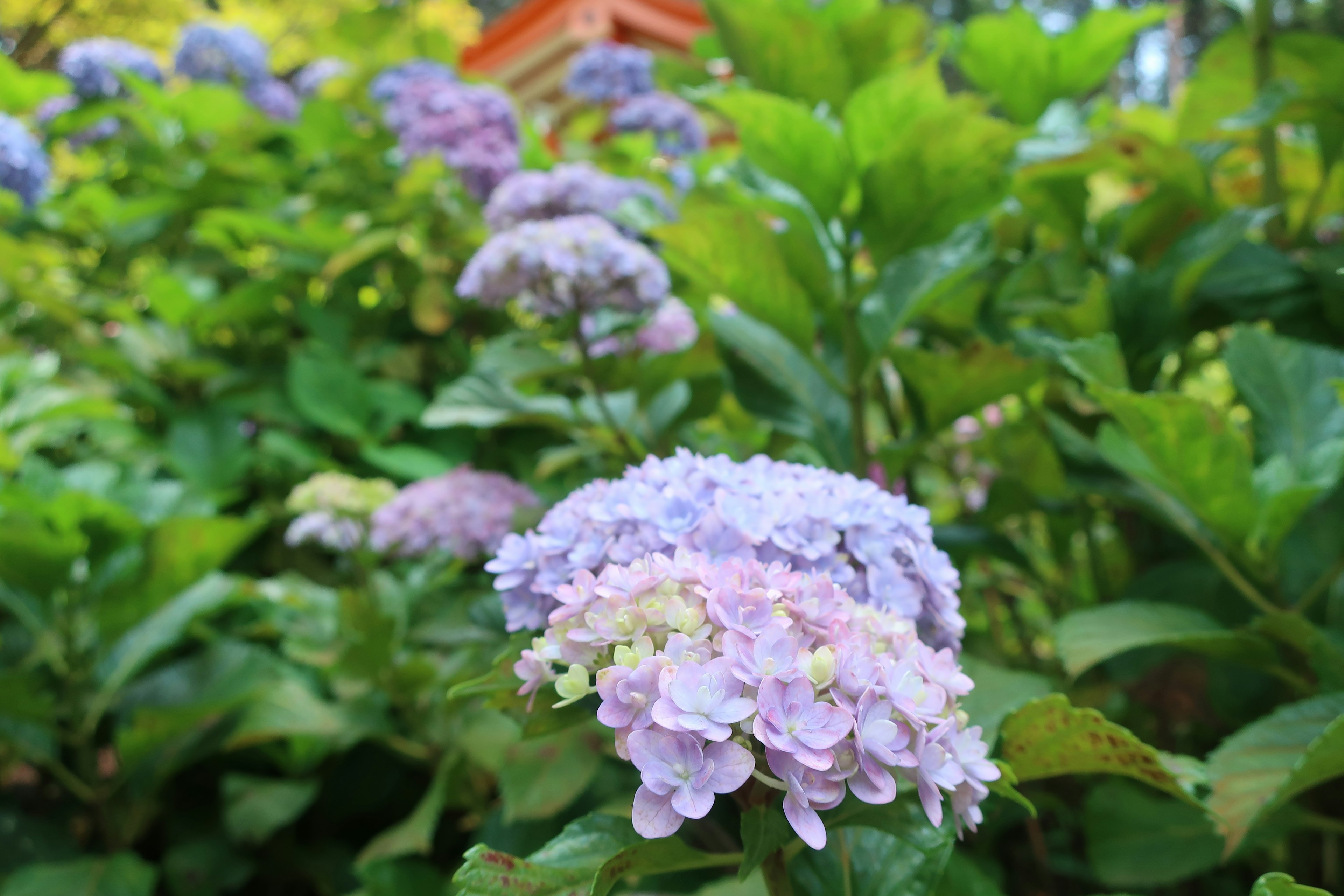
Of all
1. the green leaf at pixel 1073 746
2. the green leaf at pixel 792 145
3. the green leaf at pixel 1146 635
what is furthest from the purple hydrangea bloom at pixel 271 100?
the green leaf at pixel 1073 746

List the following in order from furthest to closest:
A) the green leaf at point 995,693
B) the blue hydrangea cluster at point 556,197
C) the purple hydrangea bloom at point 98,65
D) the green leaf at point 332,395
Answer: the purple hydrangea bloom at point 98,65
the green leaf at point 332,395
the blue hydrangea cluster at point 556,197
the green leaf at point 995,693

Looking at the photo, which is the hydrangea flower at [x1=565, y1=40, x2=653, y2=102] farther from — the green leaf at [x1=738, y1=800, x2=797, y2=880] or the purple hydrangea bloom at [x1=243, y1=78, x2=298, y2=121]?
the green leaf at [x1=738, y1=800, x2=797, y2=880]

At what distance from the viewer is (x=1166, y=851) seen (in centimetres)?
100

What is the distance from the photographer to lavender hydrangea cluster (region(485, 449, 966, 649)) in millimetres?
645

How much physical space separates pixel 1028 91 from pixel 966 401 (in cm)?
74

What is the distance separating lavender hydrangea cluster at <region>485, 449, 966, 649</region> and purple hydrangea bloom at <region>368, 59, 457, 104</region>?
6.17 ft

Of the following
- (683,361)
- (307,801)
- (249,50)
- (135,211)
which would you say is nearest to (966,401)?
(683,361)

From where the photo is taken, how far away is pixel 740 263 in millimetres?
1031

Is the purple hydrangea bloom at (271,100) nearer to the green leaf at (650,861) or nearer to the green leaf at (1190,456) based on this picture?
the green leaf at (1190,456)

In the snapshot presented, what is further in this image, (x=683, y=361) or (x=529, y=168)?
(x=529, y=168)

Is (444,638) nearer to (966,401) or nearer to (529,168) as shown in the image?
(966,401)

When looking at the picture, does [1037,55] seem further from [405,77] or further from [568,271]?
[405,77]

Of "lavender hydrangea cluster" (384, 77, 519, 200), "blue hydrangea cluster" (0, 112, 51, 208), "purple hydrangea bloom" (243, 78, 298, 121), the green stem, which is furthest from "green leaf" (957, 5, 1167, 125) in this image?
"purple hydrangea bloom" (243, 78, 298, 121)

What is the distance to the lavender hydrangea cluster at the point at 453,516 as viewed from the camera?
1.23m
